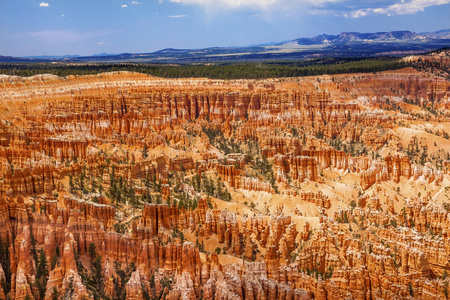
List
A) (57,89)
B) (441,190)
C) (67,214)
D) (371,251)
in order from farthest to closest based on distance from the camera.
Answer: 1. (57,89)
2. (441,190)
3. (371,251)
4. (67,214)

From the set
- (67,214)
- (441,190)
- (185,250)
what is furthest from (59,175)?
(441,190)

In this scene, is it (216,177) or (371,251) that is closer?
(371,251)

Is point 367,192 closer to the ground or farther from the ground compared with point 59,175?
closer to the ground

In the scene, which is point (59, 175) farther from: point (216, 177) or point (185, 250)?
point (216, 177)

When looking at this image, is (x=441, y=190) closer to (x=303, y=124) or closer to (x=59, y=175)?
(x=303, y=124)

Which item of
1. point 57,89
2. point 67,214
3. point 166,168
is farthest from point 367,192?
point 57,89

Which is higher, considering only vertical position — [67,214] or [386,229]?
[67,214]

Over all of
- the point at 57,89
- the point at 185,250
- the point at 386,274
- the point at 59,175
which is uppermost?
the point at 57,89

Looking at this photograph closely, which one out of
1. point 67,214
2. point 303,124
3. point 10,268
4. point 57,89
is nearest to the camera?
point 10,268

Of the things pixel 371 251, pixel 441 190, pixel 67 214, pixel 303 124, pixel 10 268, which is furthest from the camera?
pixel 303 124
